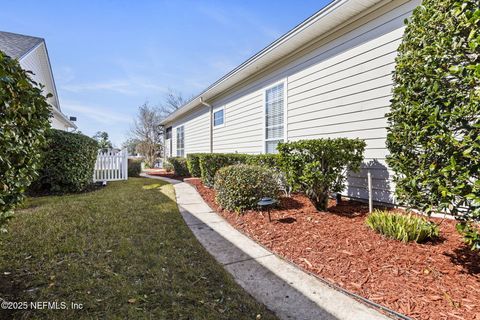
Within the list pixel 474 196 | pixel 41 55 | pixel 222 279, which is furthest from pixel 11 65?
pixel 41 55

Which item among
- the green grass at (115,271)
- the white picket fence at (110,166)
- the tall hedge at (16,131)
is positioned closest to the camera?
the tall hedge at (16,131)

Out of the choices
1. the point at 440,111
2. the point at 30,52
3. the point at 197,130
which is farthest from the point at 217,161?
the point at 30,52

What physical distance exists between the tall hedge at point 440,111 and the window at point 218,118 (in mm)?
8226

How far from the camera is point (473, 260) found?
2.51 m

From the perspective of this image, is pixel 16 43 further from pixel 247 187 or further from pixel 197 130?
→ pixel 247 187

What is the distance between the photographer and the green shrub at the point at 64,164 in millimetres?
6367

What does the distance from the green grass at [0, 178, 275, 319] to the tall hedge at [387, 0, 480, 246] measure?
6.60 feet

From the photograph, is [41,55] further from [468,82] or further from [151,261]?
[468,82]

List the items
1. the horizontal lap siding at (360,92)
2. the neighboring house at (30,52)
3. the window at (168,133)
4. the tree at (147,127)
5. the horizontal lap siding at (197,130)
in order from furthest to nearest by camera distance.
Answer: the tree at (147,127) < the window at (168,133) < the horizontal lap siding at (197,130) < the neighboring house at (30,52) < the horizontal lap siding at (360,92)

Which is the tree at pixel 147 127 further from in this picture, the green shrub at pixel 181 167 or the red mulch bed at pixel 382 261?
the red mulch bed at pixel 382 261

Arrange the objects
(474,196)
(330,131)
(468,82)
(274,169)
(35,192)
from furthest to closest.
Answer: (35,192), (274,169), (330,131), (468,82), (474,196)

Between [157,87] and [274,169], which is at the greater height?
[157,87]

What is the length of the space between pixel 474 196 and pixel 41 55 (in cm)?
1790

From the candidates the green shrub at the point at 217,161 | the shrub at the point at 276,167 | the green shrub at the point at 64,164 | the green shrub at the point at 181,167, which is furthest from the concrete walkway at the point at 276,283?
the green shrub at the point at 181,167
